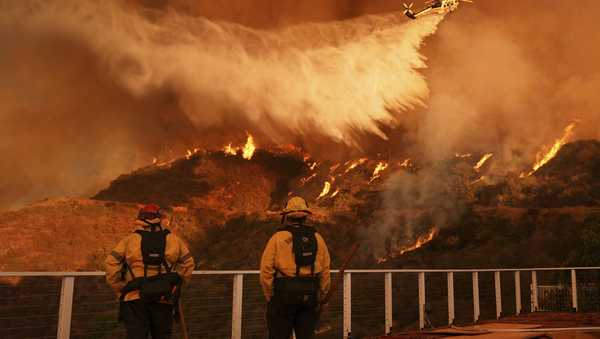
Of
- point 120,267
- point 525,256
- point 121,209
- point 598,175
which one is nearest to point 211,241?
point 121,209

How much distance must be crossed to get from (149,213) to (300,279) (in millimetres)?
1493

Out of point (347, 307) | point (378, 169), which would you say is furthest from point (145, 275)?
point (378, 169)

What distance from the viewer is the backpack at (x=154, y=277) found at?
16.4ft

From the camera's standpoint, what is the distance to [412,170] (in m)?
95.4

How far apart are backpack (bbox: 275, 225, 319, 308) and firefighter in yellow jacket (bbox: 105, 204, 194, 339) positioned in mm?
1005

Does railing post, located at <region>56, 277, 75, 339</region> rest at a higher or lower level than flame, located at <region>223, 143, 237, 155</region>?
lower

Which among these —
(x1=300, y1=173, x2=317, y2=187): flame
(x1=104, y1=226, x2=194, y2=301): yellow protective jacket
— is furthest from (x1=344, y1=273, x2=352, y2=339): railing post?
(x1=300, y1=173, x2=317, y2=187): flame

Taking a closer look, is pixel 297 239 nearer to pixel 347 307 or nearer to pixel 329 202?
pixel 347 307

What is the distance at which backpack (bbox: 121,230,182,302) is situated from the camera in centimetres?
498

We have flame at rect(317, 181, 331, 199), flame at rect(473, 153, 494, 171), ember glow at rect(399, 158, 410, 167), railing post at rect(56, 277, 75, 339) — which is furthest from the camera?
flame at rect(317, 181, 331, 199)

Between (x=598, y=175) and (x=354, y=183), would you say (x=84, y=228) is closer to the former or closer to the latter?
(x=354, y=183)

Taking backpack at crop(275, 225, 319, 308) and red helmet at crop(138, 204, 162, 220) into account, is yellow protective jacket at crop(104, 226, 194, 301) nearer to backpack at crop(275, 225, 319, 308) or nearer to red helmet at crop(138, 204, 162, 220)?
red helmet at crop(138, 204, 162, 220)

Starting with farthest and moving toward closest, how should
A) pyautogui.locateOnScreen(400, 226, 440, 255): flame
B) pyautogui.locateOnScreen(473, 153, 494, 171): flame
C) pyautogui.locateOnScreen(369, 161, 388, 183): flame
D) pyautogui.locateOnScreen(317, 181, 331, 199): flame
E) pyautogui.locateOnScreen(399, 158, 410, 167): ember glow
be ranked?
pyautogui.locateOnScreen(317, 181, 331, 199): flame → pyautogui.locateOnScreen(369, 161, 388, 183): flame → pyautogui.locateOnScreen(399, 158, 410, 167): ember glow → pyautogui.locateOnScreen(473, 153, 494, 171): flame → pyautogui.locateOnScreen(400, 226, 440, 255): flame

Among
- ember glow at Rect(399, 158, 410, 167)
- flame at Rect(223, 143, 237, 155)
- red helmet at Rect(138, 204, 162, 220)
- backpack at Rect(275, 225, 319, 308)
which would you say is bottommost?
backpack at Rect(275, 225, 319, 308)
